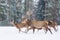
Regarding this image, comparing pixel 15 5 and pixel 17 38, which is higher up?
pixel 15 5

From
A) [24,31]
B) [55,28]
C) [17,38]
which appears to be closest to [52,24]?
[55,28]

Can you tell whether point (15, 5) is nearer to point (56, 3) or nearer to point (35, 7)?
point (35, 7)

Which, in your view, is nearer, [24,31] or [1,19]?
[24,31]

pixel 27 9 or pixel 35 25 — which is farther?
pixel 27 9

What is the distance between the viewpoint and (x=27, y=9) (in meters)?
1.34

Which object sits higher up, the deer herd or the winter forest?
the winter forest

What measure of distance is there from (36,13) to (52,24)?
0.77 feet

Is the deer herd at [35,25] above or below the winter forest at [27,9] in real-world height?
below

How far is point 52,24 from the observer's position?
1.17m

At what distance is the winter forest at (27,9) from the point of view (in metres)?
1.34

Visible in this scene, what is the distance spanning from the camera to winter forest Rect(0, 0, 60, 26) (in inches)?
52.8

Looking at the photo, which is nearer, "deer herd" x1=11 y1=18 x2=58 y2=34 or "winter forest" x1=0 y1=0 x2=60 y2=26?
"deer herd" x1=11 y1=18 x2=58 y2=34

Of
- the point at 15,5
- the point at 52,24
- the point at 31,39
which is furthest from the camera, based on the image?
the point at 15,5

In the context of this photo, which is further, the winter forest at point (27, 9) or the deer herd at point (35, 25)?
the winter forest at point (27, 9)
